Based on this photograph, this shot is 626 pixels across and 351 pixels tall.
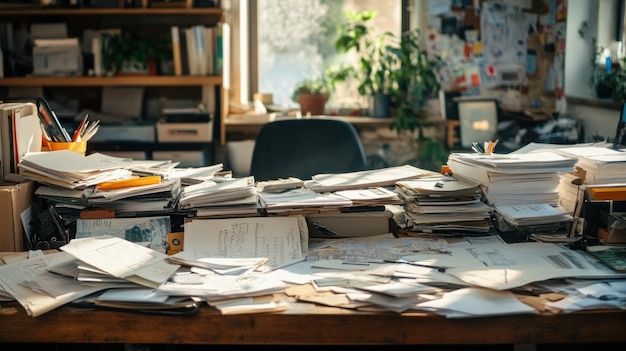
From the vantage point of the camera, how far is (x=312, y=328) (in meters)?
1.58

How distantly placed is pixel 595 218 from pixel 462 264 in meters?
0.48

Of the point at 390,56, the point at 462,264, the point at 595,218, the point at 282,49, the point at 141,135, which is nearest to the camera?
the point at 462,264

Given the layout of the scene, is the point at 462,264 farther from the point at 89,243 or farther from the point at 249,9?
the point at 249,9

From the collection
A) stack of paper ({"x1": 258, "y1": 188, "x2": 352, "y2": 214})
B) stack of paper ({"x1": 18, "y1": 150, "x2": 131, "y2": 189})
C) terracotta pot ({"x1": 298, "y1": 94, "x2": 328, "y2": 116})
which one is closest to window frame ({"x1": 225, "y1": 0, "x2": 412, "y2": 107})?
terracotta pot ({"x1": 298, "y1": 94, "x2": 328, "y2": 116})

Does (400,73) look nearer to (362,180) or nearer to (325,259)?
(362,180)

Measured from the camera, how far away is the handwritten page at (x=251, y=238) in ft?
6.24

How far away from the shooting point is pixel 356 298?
63.9 inches

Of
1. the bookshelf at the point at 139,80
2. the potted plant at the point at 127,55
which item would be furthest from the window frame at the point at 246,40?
the potted plant at the point at 127,55

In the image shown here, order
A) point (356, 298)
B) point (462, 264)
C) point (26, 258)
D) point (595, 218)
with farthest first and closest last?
point (595, 218) → point (26, 258) → point (462, 264) → point (356, 298)

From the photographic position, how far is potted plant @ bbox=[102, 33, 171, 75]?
4.47 meters

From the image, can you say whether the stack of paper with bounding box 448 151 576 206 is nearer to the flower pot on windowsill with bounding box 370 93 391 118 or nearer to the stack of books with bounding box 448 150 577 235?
the stack of books with bounding box 448 150 577 235

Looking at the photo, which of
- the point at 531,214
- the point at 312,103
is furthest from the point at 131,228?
the point at 312,103

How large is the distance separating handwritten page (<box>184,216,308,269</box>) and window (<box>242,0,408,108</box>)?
118 inches

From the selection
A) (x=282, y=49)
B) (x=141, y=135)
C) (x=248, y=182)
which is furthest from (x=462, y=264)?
(x=282, y=49)
